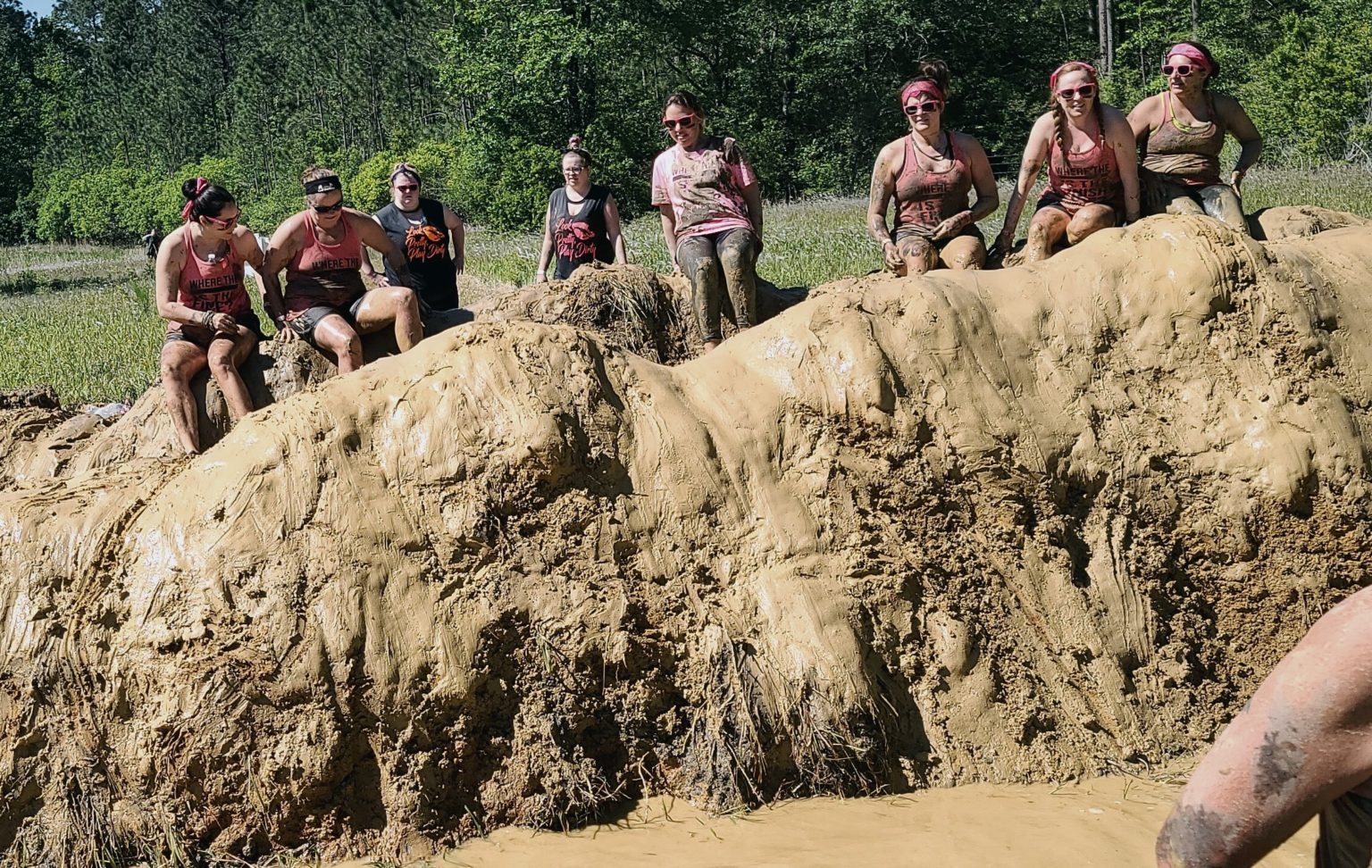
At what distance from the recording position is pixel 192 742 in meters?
4.33

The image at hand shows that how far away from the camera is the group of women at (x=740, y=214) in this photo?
6105 millimetres

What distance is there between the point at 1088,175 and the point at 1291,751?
5.43 m

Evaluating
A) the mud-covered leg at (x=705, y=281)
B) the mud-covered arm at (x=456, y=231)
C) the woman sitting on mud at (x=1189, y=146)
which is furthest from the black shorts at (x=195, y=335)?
the woman sitting on mud at (x=1189, y=146)

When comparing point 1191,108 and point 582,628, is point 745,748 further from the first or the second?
point 1191,108

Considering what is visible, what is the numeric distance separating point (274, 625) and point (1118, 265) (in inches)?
148

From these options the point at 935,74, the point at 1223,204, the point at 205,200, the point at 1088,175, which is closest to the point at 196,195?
the point at 205,200

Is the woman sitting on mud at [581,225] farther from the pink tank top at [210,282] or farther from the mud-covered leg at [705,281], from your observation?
the pink tank top at [210,282]

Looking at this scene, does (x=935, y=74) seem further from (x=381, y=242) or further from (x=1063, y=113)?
(x=381, y=242)

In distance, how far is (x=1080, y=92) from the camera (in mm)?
6016

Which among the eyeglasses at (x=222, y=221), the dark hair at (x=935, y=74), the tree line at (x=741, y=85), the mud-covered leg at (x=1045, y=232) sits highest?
the tree line at (x=741, y=85)

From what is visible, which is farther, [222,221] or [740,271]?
[740,271]

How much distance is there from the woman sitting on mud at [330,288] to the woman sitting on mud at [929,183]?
8.45 feet

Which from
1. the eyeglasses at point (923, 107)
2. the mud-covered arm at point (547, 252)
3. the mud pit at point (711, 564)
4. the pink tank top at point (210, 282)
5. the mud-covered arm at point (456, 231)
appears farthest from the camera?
the mud-covered arm at point (547, 252)

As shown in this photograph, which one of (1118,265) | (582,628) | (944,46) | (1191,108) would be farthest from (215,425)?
(944,46)
